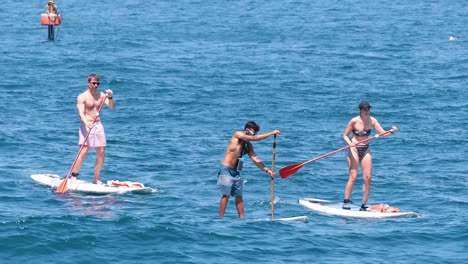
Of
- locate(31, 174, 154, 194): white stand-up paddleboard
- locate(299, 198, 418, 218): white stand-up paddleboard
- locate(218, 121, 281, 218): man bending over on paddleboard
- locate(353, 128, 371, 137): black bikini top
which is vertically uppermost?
locate(353, 128, 371, 137): black bikini top

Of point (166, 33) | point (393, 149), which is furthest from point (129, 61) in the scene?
point (393, 149)

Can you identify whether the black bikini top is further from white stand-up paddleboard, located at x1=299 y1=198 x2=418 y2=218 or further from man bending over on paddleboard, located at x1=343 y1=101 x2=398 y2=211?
white stand-up paddleboard, located at x1=299 y1=198 x2=418 y2=218

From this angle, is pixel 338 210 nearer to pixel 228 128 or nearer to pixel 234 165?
pixel 234 165

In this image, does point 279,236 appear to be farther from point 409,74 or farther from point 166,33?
point 166,33

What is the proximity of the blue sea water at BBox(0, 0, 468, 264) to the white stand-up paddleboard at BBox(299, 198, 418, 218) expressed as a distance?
0.24m

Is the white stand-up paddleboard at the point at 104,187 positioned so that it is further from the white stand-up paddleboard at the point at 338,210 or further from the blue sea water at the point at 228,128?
the white stand-up paddleboard at the point at 338,210

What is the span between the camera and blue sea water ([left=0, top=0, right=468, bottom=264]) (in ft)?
59.4

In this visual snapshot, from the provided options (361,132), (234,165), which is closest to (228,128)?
(361,132)

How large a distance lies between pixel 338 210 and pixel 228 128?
997cm

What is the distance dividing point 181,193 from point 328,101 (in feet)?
43.5

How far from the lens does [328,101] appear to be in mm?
35000

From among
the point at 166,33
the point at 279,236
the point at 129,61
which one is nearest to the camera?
the point at 279,236

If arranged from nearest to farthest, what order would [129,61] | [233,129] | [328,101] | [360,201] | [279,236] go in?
[279,236] < [360,201] < [233,129] < [328,101] < [129,61]

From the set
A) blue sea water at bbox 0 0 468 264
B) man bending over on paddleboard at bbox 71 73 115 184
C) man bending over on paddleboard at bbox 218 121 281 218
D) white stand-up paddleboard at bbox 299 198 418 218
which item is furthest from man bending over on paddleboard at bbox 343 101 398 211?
man bending over on paddleboard at bbox 71 73 115 184
